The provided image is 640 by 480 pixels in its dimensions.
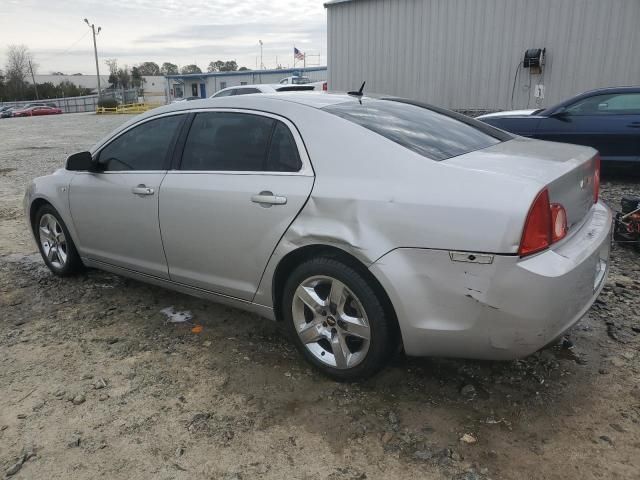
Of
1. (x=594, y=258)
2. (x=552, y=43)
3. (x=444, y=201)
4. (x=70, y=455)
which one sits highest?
(x=552, y=43)

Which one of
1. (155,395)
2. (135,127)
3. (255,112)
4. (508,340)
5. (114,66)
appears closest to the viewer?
(508,340)

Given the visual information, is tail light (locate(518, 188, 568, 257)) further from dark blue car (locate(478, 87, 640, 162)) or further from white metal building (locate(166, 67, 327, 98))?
white metal building (locate(166, 67, 327, 98))

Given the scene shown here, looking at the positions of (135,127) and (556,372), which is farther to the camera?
(135,127)

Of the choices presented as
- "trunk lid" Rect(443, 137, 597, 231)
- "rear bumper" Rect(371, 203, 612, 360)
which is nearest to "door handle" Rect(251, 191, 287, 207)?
"rear bumper" Rect(371, 203, 612, 360)

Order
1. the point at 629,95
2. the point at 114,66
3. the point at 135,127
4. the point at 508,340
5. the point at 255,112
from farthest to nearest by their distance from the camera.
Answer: the point at 114,66, the point at 629,95, the point at 135,127, the point at 255,112, the point at 508,340

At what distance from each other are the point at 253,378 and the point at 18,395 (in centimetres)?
127

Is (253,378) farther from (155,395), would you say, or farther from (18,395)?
(18,395)

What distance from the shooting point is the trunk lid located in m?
2.37

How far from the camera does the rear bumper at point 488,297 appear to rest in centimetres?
219

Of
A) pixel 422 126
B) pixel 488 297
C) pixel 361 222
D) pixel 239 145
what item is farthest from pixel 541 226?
pixel 239 145

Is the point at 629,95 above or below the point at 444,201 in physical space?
above

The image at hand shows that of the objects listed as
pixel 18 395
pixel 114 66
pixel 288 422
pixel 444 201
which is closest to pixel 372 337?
pixel 288 422

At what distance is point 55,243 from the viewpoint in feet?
14.9

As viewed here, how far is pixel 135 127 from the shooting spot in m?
3.81
